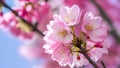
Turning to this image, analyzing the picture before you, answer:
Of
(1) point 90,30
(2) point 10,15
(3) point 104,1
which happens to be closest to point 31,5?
(2) point 10,15

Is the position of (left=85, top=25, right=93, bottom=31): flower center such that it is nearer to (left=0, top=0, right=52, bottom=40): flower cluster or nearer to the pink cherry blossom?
the pink cherry blossom

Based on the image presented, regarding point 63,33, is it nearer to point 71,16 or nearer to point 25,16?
point 71,16

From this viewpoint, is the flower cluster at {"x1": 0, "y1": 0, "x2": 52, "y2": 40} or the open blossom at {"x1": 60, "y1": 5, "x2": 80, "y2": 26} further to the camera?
the flower cluster at {"x1": 0, "y1": 0, "x2": 52, "y2": 40}

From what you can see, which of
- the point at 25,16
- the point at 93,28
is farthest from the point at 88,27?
the point at 25,16

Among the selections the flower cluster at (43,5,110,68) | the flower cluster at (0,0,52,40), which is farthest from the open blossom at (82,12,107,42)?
the flower cluster at (0,0,52,40)

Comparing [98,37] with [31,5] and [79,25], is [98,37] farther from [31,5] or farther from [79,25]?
[31,5]

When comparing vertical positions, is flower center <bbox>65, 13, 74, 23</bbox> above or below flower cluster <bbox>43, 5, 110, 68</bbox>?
above

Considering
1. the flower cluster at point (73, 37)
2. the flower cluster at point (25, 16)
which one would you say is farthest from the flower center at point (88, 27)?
the flower cluster at point (25, 16)

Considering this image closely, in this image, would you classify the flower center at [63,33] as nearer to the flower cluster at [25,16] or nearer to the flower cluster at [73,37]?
the flower cluster at [73,37]
